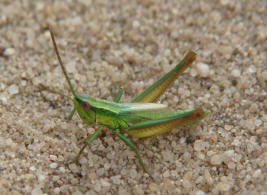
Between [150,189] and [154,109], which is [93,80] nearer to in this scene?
[154,109]

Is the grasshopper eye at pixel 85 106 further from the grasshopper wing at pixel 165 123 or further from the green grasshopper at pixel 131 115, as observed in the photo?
the grasshopper wing at pixel 165 123

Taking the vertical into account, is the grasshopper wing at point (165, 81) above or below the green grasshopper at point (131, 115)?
above

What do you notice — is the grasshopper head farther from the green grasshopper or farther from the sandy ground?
the sandy ground

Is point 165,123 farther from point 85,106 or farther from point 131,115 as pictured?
point 85,106

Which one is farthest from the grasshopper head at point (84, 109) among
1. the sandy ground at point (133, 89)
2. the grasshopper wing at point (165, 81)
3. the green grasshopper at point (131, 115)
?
the grasshopper wing at point (165, 81)

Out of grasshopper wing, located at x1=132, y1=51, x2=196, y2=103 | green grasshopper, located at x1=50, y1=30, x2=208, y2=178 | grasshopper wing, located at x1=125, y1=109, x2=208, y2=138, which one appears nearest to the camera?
grasshopper wing, located at x1=125, y1=109, x2=208, y2=138

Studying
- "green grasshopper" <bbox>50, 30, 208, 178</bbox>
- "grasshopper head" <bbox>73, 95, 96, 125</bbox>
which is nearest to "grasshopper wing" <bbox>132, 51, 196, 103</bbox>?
"green grasshopper" <bbox>50, 30, 208, 178</bbox>

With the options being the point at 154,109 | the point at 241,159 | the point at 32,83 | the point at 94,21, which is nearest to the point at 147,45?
the point at 94,21

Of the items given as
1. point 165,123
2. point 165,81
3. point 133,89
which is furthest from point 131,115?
point 133,89

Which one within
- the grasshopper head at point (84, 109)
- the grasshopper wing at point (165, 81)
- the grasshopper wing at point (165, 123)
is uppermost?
Answer: the grasshopper wing at point (165, 81)
